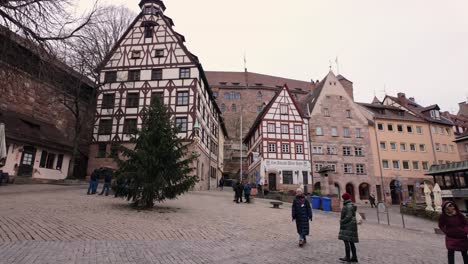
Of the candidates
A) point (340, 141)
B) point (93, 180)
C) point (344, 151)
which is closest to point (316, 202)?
point (93, 180)

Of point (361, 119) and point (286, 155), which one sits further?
point (361, 119)

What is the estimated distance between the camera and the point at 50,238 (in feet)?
20.9

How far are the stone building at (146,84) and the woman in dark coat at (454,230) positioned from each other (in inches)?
858

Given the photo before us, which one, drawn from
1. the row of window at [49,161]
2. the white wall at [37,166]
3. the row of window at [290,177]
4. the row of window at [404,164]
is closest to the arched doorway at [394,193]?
the row of window at [404,164]

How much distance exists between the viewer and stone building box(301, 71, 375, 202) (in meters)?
34.6

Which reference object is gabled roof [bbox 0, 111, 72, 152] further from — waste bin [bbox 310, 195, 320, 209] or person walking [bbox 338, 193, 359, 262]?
person walking [bbox 338, 193, 359, 262]

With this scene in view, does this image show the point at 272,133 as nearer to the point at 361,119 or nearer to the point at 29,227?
the point at 361,119

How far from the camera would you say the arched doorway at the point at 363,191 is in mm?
Result: 35188

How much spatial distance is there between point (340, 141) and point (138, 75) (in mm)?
25045

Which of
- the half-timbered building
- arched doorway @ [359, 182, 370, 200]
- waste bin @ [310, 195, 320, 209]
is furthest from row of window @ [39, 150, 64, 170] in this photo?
arched doorway @ [359, 182, 370, 200]

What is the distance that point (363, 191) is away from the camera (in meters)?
35.6

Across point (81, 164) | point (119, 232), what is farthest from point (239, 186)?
point (81, 164)

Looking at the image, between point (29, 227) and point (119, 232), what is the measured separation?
7.00ft

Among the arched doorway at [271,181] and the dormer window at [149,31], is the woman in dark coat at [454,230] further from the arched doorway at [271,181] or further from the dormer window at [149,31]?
the dormer window at [149,31]
